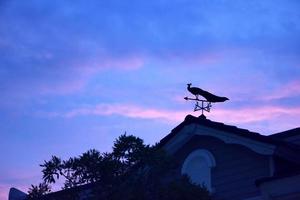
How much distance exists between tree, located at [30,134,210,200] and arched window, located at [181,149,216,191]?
9.67 feet

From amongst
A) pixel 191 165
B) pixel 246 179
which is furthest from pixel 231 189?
pixel 191 165

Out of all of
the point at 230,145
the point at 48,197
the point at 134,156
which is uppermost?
the point at 230,145

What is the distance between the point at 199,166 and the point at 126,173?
381 centimetres

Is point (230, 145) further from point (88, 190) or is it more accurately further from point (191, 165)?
point (88, 190)

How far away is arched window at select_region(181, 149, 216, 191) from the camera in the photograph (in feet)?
45.8

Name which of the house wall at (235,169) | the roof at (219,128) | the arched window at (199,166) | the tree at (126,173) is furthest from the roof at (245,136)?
the tree at (126,173)

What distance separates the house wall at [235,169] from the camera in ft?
42.8

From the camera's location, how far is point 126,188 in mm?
10680

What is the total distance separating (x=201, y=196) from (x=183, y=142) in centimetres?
408

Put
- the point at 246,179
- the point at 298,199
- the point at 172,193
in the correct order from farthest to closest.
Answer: the point at 246,179, the point at 298,199, the point at 172,193

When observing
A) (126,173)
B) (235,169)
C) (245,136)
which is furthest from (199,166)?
(126,173)

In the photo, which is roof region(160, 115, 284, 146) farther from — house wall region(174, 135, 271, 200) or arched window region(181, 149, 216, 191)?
arched window region(181, 149, 216, 191)

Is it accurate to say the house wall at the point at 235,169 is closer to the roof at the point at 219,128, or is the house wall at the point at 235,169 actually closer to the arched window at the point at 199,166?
the arched window at the point at 199,166

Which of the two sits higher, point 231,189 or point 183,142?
point 183,142
